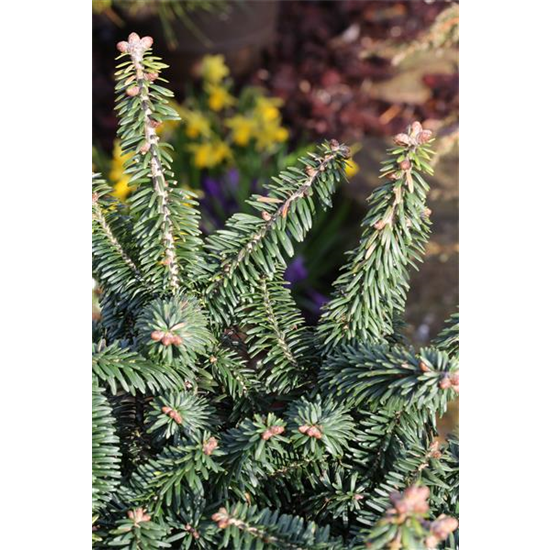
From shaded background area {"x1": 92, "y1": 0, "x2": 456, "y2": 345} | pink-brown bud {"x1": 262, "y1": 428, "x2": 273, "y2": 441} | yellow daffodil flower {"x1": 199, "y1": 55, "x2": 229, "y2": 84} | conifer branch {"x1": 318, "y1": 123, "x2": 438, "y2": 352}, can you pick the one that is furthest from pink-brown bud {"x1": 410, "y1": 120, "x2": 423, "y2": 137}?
yellow daffodil flower {"x1": 199, "y1": 55, "x2": 229, "y2": 84}

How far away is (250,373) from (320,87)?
6.51 ft

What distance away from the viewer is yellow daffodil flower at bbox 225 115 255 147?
94.5 inches

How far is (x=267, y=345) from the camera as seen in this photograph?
0.88m

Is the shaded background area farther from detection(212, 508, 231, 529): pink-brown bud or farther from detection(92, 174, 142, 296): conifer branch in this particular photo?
detection(212, 508, 231, 529): pink-brown bud

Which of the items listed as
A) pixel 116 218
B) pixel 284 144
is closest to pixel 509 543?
pixel 116 218

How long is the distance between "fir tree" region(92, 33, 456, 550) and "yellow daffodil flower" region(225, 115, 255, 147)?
4.94 ft

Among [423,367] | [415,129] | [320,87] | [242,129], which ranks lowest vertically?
[423,367]

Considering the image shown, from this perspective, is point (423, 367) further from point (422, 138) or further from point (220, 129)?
point (220, 129)

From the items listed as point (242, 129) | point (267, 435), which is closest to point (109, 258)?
point (267, 435)

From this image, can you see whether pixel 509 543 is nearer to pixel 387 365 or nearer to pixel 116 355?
pixel 387 365

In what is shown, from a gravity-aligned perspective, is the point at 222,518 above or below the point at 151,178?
below

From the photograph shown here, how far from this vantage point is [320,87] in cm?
273

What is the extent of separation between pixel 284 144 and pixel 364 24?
88cm

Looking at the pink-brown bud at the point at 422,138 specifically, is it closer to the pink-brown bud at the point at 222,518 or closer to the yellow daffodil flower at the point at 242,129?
the pink-brown bud at the point at 222,518
